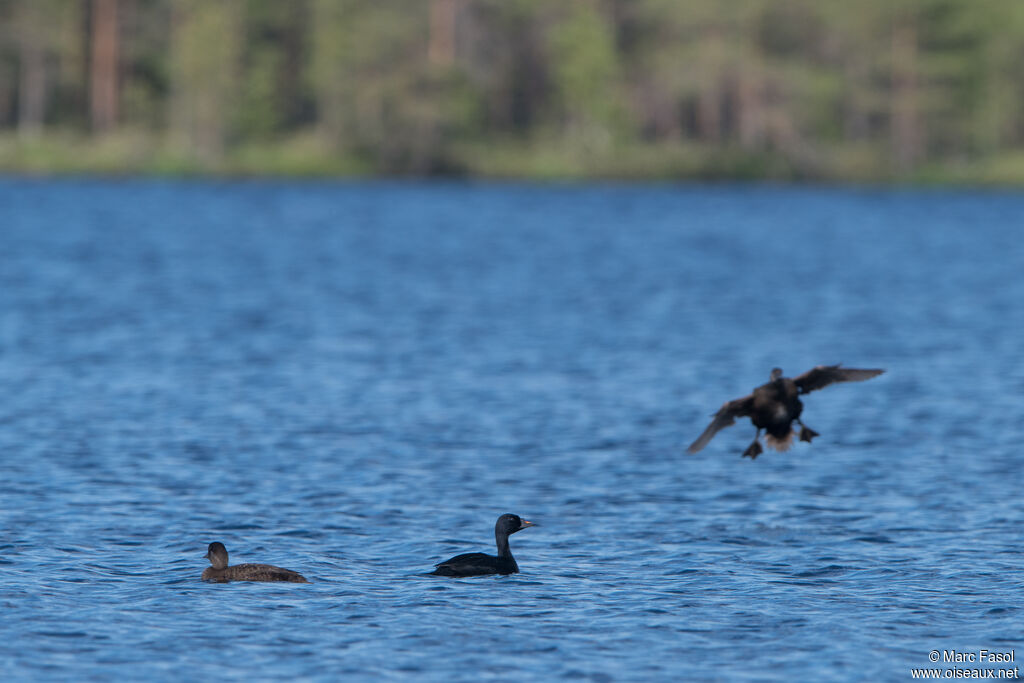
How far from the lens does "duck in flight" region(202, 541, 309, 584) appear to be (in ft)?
46.6

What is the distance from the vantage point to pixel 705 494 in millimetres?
18875

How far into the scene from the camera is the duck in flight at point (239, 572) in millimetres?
14211

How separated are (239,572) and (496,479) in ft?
18.8

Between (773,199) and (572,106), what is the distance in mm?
17450

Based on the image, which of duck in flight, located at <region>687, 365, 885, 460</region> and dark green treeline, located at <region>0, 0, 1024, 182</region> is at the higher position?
dark green treeline, located at <region>0, 0, 1024, 182</region>

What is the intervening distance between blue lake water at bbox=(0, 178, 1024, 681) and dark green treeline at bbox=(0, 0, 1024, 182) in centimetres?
6363

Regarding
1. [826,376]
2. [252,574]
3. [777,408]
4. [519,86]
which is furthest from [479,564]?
[519,86]

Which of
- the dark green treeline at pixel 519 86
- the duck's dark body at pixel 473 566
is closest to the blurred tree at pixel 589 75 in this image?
the dark green treeline at pixel 519 86

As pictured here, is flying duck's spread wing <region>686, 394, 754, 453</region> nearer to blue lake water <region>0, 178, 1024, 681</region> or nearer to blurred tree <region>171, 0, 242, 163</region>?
blue lake water <region>0, 178, 1024, 681</region>

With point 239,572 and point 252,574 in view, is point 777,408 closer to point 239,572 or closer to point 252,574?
point 252,574

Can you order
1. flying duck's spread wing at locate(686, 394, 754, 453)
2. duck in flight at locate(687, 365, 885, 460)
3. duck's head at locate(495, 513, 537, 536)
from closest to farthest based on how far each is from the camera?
duck's head at locate(495, 513, 537, 536), flying duck's spread wing at locate(686, 394, 754, 453), duck in flight at locate(687, 365, 885, 460)

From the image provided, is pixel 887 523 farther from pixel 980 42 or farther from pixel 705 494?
pixel 980 42

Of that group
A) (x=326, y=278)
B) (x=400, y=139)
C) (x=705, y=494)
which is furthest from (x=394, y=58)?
(x=705, y=494)

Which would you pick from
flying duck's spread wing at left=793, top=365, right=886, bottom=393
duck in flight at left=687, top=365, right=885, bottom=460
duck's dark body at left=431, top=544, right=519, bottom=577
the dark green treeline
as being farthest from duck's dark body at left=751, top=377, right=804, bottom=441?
the dark green treeline
